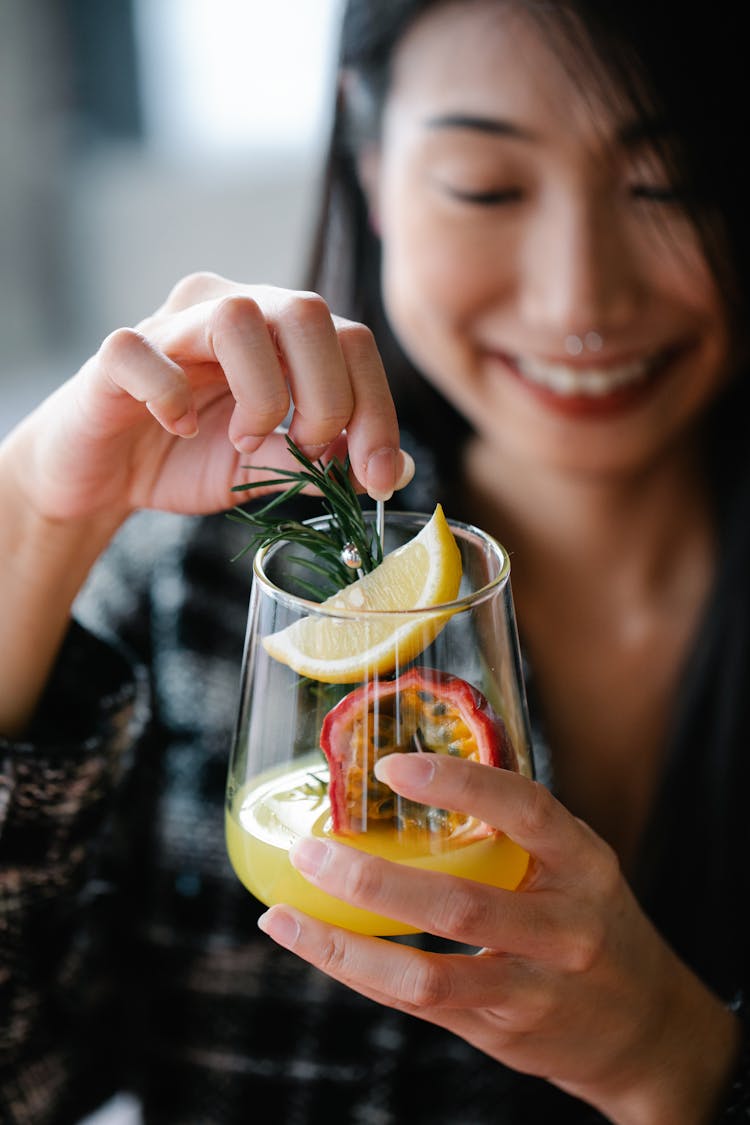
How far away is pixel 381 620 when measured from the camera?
0.70 m

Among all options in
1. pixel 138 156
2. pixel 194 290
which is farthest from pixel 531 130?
pixel 138 156

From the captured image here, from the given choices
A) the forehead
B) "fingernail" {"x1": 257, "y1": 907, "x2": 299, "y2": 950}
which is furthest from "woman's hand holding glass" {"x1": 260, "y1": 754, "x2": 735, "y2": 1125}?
the forehead

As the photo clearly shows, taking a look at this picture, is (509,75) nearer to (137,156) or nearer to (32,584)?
(32,584)

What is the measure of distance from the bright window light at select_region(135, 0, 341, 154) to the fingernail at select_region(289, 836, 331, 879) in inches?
140

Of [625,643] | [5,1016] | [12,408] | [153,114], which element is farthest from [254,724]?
[153,114]

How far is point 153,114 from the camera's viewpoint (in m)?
4.16

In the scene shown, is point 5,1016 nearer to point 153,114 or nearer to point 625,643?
point 625,643

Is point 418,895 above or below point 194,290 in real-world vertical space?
below

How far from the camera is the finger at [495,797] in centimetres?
68

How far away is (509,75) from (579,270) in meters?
0.21

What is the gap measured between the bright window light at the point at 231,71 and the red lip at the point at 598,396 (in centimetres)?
275

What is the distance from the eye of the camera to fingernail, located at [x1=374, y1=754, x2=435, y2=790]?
681mm

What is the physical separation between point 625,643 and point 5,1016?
968 millimetres

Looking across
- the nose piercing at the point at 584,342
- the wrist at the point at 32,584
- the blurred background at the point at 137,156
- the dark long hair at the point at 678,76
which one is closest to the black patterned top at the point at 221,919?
the wrist at the point at 32,584
